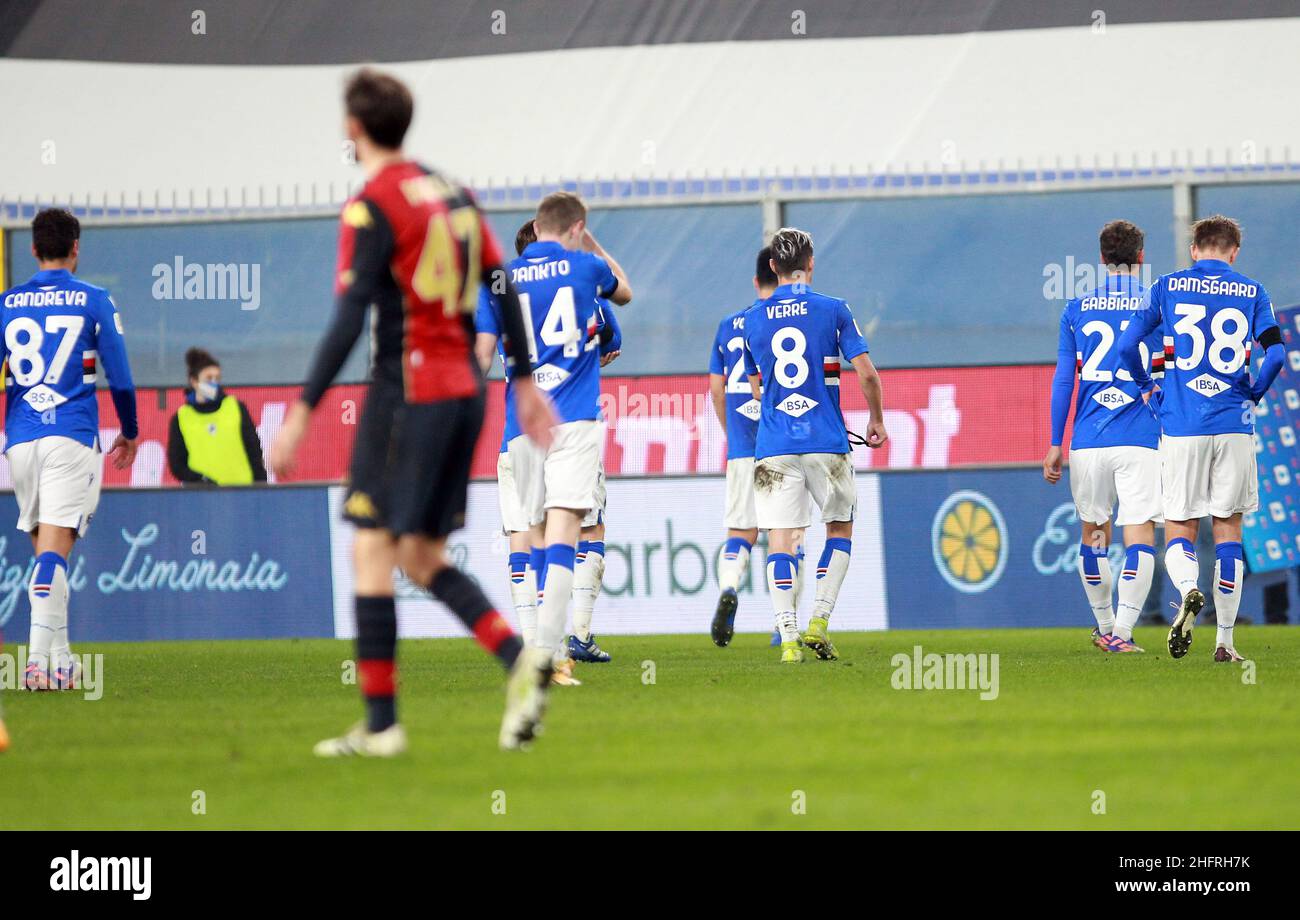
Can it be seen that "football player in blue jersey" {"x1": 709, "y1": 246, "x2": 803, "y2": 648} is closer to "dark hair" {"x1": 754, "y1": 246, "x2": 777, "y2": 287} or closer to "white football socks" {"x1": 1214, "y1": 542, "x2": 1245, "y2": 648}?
"dark hair" {"x1": 754, "y1": 246, "x2": 777, "y2": 287}

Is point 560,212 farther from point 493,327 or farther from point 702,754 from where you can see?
point 702,754

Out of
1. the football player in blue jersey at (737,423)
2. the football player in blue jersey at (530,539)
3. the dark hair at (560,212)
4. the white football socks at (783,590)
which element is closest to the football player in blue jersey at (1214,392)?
the white football socks at (783,590)

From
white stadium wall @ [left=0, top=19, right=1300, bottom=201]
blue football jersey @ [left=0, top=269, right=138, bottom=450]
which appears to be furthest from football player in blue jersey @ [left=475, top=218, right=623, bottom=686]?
white stadium wall @ [left=0, top=19, right=1300, bottom=201]

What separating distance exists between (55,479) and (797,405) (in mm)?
3654

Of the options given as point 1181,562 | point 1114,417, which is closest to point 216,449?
point 1114,417

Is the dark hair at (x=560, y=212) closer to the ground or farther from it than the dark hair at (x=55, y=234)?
closer to the ground

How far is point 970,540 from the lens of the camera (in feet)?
45.5

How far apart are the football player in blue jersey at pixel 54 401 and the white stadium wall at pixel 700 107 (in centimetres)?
1894

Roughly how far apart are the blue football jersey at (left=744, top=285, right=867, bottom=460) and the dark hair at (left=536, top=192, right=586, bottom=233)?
74.5 inches

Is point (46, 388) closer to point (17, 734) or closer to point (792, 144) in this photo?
point (17, 734)

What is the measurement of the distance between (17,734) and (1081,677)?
4571 millimetres

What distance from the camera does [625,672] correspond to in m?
9.79

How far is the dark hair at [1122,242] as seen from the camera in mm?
10312

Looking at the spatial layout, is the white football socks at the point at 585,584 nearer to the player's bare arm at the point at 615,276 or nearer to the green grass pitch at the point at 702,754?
the green grass pitch at the point at 702,754
